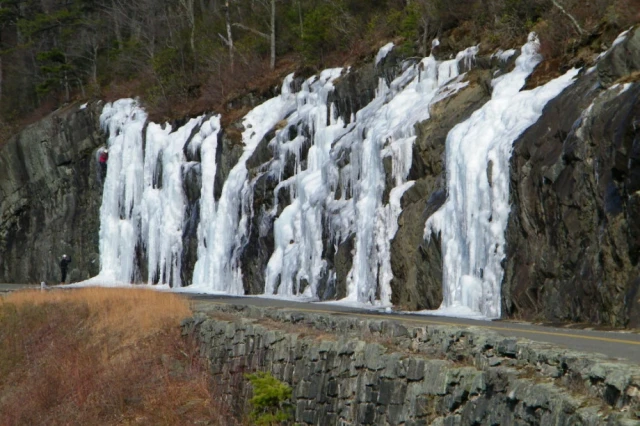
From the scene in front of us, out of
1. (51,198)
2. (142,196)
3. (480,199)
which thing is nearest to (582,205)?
(480,199)

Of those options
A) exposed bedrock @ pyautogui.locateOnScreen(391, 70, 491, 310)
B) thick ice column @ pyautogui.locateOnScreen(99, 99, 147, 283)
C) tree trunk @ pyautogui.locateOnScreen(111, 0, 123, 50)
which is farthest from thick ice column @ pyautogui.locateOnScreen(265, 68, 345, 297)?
tree trunk @ pyautogui.locateOnScreen(111, 0, 123, 50)

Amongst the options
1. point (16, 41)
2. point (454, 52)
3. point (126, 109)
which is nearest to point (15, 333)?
point (454, 52)

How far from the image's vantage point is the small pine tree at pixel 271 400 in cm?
1386

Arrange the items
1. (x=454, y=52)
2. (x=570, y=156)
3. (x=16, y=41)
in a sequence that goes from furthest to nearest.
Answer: (x=16, y=41)
(x=454, y=52)
(x=570, y=156)

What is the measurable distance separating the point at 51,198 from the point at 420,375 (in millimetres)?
42407

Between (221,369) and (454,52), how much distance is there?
15.8 metres

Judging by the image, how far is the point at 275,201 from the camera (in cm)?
3472

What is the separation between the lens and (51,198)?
50.4 m

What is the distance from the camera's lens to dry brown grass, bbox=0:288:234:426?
59.8 feet

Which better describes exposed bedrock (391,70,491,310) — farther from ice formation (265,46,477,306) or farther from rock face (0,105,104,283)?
rock face (0,105,104,283)

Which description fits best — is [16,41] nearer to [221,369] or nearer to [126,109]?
[126,109]

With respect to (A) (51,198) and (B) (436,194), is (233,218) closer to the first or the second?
(B) (436,194)

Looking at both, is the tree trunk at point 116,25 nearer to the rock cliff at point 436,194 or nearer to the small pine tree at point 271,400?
the rock cliff at point 436,194

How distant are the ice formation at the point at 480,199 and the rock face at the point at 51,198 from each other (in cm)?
2761
